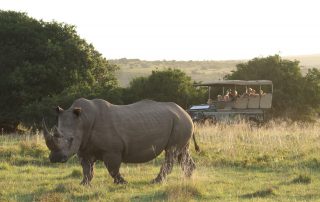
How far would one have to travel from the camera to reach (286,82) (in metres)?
33.2

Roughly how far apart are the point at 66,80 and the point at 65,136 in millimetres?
19476

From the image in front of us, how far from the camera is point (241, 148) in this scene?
17.0m

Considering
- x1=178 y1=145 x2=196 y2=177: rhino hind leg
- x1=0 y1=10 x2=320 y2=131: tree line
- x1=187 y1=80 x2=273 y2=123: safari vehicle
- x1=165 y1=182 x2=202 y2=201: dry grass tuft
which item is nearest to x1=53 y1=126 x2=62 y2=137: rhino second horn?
→ x1=165 y1=182 x2=202 y2=201: dry grass tuft

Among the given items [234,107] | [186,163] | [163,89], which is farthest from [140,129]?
[163,89]

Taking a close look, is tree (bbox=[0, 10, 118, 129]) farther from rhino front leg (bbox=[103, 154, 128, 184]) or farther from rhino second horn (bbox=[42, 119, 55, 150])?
rhino second horn (bbox=[42, 119, 55, 150])

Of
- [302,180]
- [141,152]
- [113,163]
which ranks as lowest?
[302,180]

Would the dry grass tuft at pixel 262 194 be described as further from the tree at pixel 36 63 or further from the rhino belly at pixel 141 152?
the tree at pixel 36 63

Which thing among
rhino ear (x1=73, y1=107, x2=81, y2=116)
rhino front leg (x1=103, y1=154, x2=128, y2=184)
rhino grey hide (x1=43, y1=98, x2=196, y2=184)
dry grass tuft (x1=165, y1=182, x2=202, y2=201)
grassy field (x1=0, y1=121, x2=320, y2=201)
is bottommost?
grassy field (x1=0, y1=121, x2=320, y2=201)

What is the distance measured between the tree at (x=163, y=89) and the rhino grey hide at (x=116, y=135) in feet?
51.8

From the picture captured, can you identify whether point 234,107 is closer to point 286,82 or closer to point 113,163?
point 286,82

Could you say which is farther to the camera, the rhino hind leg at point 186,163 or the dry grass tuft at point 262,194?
the rhino hind leg at point 186,163

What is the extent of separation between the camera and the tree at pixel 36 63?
95.0ft

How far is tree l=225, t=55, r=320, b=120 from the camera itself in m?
31.8

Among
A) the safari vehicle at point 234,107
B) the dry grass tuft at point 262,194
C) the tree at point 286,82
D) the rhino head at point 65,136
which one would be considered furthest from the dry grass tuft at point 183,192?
the tree at point 286,82
